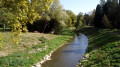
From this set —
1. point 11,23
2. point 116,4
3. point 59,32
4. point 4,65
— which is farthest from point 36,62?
point 116,4

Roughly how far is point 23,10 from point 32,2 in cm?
66

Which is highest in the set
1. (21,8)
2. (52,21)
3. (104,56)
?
(52,21)

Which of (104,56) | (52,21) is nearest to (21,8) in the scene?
(104,56)

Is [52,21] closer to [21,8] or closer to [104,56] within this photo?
[104,56]

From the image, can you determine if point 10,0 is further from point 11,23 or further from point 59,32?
point 59,32

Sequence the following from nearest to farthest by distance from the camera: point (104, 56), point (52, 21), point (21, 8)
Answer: point (21, 8) < point (104, 56) < point (52, 21)

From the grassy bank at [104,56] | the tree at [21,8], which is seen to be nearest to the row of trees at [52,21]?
the grassy bank at [104,56]

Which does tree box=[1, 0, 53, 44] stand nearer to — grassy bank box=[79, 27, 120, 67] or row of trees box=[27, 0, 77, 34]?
grassy bank box=[79, 27, 120, 67]


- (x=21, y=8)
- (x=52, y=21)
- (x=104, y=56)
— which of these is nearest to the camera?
(x=21, y=8)

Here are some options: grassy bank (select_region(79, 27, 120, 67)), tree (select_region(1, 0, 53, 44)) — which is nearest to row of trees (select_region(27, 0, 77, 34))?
grassy bank (select_region(79, 27, 120, 67))

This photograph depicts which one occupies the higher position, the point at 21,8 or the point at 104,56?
the point at 21,8

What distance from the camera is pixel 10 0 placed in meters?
5.84

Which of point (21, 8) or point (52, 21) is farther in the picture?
point (52, 21)

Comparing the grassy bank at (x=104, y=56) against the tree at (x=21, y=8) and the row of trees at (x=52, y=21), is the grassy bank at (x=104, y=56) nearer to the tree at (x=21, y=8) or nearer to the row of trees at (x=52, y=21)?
the tree at (x=21, y=8)
